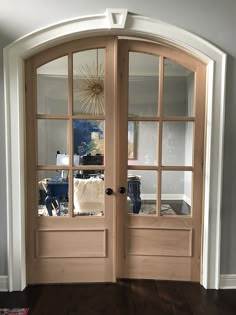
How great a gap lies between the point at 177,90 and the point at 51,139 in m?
1.24

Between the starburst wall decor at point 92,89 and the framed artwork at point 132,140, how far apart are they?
0.98 feet

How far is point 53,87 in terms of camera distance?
2.59 meters

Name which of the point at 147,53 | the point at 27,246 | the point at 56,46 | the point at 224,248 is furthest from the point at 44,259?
the point at 147,53

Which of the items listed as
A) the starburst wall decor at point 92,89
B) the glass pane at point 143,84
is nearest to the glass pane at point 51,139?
the starburst wall decor at point 92,89

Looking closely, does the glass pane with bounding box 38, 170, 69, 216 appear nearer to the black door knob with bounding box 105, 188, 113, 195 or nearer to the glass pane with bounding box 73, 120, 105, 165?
the glass pane with bounding box 73, 120, 105, 165

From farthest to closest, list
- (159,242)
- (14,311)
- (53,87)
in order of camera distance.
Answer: (159,242)
(53,87)
(14,311)

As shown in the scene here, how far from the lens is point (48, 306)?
232 centimetres

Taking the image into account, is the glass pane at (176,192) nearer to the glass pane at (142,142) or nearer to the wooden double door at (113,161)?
the wooden double door at (113,161)

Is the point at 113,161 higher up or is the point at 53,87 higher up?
the point at 53,87

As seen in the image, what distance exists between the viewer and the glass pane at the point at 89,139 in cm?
262

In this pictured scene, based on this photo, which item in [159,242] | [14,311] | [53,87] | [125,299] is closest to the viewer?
[14,311]

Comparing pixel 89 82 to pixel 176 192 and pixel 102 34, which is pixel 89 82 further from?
pixel 176 192

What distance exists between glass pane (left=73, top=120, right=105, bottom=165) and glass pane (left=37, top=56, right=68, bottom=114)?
0.20 m

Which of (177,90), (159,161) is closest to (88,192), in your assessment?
(159,161)
